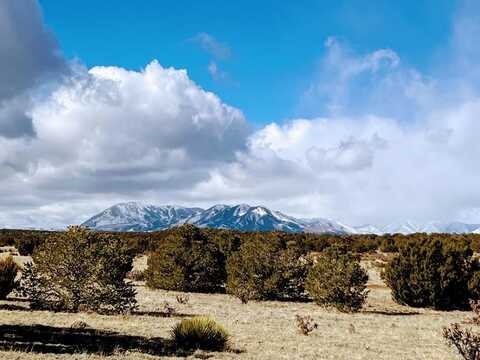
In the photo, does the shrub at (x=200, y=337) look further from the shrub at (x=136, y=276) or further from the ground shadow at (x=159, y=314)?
the shrub at (x=136, y=276)

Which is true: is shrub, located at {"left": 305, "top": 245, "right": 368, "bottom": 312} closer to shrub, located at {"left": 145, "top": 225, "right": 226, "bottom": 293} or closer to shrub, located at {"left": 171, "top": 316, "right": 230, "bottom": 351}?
shrub, located at {"left": 145, "top": 225, "right": 226, "bottom": 293}

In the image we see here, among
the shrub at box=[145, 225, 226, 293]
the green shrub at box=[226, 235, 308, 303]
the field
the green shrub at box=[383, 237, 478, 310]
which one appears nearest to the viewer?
the field

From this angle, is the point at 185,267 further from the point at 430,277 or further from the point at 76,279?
the point at 430,277

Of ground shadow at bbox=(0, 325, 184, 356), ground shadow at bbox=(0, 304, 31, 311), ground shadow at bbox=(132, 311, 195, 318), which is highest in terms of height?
ground shadow at bbox=(0, 304, 31, 311)

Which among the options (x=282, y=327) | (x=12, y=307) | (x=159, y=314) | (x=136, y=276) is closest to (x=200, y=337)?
(x=282, y=327)

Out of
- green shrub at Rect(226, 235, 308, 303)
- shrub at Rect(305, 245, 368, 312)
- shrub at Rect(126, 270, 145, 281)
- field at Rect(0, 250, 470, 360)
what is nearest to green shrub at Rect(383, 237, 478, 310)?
field at Rect(0, 250, 470, 360)

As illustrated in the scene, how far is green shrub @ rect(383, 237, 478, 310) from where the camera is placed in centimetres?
2941

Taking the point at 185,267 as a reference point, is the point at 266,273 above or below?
below

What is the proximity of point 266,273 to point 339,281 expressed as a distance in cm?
519

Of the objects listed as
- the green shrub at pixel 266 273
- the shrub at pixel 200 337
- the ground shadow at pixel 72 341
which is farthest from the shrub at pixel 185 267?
the shrub at pixel 200 337

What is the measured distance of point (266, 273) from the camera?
101 ft

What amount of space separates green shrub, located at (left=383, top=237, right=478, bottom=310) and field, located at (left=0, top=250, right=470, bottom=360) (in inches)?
49.4

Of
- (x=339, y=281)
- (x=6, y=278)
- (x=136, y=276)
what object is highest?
(x=339, y=281)

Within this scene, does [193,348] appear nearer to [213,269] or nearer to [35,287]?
[35,287]
